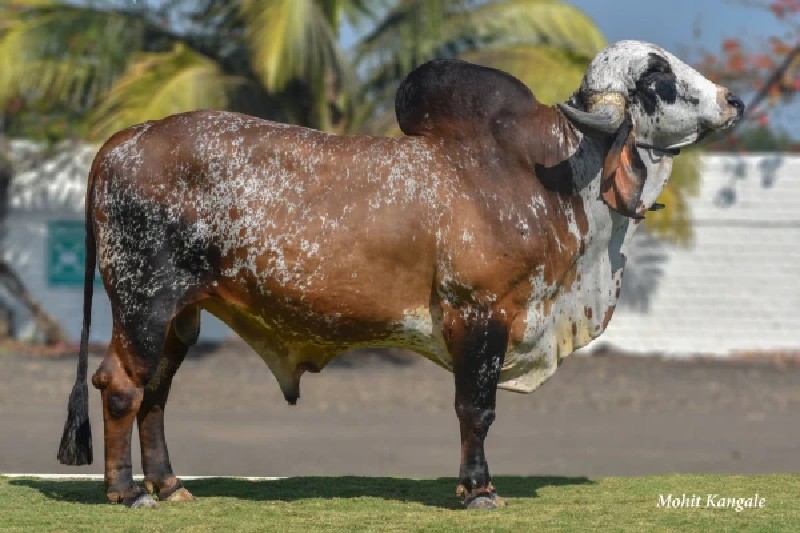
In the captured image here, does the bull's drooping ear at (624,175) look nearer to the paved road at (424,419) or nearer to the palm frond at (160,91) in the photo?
the paved road at (424,419)

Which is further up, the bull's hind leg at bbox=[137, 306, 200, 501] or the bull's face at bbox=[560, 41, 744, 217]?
the bull's face at bbox=[560, 41, 744, 217]

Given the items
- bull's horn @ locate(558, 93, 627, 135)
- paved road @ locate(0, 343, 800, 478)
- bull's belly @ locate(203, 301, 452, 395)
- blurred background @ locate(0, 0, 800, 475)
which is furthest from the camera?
blurred background @ locate(0, 0, 800, 475)

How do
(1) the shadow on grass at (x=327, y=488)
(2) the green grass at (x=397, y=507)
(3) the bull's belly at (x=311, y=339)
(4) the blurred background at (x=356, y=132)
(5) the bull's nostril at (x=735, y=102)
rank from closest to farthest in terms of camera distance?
1. (2) the green grass at (x=397, y=507)
2. (3) the bull's belly at (x=311, y=339)
3. (5) the bull's nostril at (x=735, y=102)
4. (1) the shadow on grass at (x=327, y=488)
5. (4) the blurred background at (x=356, y=132)

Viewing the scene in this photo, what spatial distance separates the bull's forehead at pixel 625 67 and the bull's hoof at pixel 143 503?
8.12 ft

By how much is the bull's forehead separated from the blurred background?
604 centimetres

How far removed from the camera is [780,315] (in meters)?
15.6

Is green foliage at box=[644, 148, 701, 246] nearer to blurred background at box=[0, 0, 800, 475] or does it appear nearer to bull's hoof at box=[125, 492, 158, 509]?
blurred background at box=[0, 0, 800, 475]

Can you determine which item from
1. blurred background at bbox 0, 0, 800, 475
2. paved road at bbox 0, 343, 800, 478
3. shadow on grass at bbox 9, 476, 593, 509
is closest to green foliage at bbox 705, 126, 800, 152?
blurred background at bbox 0, 0, 800, 475

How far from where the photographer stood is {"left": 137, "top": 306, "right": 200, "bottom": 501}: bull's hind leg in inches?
227

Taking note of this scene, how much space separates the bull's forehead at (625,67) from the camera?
219 inches

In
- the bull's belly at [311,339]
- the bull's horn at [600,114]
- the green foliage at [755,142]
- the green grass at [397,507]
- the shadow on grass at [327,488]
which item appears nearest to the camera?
the green grass at [397,507]

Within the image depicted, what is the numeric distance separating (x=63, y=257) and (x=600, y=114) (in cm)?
1152

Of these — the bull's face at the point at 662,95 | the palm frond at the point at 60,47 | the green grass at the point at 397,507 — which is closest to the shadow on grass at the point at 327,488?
the green grass at the point at 397,507

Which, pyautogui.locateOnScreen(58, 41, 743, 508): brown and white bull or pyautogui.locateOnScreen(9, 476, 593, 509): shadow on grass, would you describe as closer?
pyautogui.locateOnScreen(58, 41, 743, 508): brown and white bull
